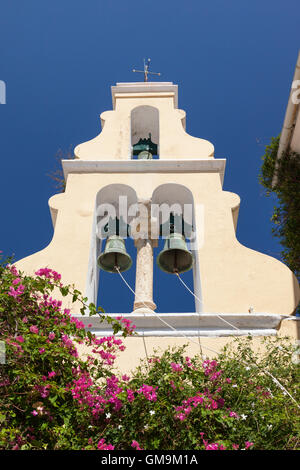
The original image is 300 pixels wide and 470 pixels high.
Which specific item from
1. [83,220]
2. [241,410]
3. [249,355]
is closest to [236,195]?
[83,220]

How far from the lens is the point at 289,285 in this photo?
18.6ft

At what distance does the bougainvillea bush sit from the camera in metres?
3.09

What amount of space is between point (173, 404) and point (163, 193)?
4.16 metres

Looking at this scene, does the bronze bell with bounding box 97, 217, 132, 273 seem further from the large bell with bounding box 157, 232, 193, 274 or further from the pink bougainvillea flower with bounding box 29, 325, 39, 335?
the pink bougainvillea flower with bounding box 29, 325, 39, 335

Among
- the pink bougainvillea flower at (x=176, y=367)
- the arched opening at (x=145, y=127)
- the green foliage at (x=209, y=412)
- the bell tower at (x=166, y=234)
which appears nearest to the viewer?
the green foliage at (x=209, y=412)

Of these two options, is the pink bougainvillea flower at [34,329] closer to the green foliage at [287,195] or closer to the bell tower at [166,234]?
the bell tower at [166,234]

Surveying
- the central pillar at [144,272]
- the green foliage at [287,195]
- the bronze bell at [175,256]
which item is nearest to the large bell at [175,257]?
the bronze bell at [175,256]

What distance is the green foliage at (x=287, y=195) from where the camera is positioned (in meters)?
7.38

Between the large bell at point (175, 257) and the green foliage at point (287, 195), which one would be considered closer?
the large bell at point (175, 257)

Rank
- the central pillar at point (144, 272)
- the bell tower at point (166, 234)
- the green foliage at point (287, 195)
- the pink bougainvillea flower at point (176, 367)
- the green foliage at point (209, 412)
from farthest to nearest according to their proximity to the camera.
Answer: the green foliage at point (287, 195), the central pillar at point (144, 272), the bell tower at point (166, 234), the pink bougainvillea flower at point (176, 367), the green foliage at point (209, 412)

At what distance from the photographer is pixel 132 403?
10.8ft

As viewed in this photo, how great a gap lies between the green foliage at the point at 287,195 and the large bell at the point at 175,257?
73.4 inches

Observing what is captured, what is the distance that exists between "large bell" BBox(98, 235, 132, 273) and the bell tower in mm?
11

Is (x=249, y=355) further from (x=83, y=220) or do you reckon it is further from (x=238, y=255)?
(x=83, y=220)
